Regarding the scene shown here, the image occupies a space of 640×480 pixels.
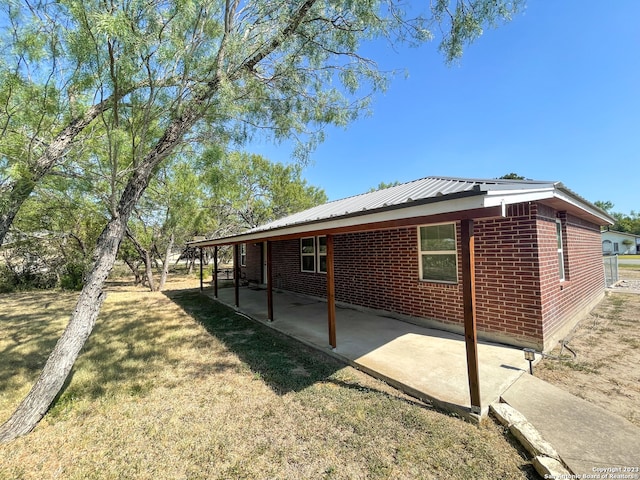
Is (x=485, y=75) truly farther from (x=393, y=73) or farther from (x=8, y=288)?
(x=8, y=288)

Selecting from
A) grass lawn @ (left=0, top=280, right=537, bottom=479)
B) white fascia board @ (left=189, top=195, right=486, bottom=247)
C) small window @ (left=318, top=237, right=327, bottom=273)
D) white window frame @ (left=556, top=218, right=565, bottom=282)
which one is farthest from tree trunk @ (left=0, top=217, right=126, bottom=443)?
white window frame @ (left=556, top=218, right=565, bottom=282)

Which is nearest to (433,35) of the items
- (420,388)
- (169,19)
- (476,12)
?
(476,12)

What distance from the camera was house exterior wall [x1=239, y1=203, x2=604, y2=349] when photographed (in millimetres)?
4648

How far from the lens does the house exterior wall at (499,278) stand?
15.3ft

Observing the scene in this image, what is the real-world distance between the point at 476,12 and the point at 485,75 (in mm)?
4035

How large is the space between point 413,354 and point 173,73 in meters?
5.47

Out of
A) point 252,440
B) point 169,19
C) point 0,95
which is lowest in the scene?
point 252,440

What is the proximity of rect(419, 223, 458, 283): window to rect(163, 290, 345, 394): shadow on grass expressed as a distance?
296 centimetres

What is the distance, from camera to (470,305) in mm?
2932

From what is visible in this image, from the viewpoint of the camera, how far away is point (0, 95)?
3693 millimetres

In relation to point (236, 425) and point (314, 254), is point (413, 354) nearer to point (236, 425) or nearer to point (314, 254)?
point (236, 425)

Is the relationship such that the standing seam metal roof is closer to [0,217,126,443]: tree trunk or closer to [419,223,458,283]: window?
[419,223,458,283]: window

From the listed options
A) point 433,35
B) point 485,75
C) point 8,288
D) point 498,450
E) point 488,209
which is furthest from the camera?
point 8,288

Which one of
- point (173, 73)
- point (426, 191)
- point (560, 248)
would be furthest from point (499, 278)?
point (173, 73)
